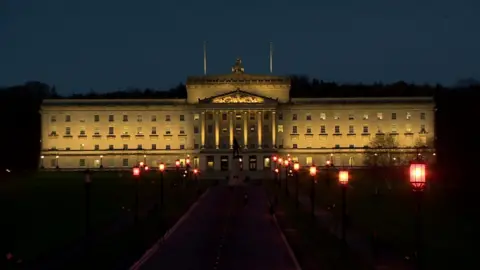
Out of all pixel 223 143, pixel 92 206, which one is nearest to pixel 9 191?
pixel 92 206

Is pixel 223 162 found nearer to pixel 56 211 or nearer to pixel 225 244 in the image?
pixel 56 211

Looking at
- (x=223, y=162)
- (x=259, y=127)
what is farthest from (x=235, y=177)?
(x=259, y=127)

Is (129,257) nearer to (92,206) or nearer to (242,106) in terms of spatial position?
(92,206)

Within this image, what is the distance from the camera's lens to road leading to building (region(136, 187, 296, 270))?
2847 cm

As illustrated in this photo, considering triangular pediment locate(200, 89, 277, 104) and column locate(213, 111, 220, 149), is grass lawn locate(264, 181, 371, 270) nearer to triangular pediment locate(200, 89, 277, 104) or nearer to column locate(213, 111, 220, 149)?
column locate(213, 111, 220, 149)

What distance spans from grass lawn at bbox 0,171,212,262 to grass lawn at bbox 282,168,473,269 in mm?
11219

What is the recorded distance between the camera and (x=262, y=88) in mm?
157000

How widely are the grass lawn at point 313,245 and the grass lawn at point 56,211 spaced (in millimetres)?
8388

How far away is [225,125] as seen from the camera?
151 metres

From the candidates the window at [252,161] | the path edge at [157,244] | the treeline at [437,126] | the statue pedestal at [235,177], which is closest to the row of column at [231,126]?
the window at [252,161]

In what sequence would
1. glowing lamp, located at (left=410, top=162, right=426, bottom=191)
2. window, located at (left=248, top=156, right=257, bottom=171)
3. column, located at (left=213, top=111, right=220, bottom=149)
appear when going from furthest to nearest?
1. column, located at (left=213, top=111, right=220, bottom=149)
2. window, located at (left=248, top=156, right=257, bottom=171)
3. glowing lamp, located at (left=410, top=162, right=426, bottom=191)

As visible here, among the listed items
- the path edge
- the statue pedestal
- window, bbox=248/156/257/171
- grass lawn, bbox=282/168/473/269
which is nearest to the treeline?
grass lawn, bbox=282/168/473/269

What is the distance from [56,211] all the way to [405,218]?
20.5m

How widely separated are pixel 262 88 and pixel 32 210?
10685cm
